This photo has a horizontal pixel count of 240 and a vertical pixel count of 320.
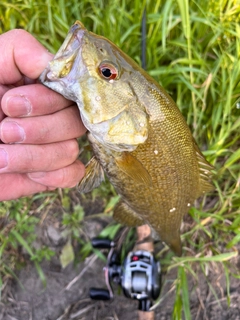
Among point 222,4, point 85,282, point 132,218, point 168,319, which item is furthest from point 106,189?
point 222,4

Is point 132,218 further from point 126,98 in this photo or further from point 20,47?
point 20,47

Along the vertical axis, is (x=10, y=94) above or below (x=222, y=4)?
below

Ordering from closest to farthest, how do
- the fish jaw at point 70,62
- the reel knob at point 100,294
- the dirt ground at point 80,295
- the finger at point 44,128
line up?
the fish jaw at point 70,62 → the finger at point 44,128 → the reel knob at point 100,294 → the dirt ground at point 80,295

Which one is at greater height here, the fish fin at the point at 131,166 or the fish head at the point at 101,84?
the fish head at the point at 101,84

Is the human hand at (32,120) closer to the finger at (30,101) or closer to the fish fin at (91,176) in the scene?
the finger at (30,101)

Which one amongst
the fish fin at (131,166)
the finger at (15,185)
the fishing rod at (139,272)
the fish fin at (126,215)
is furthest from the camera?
the fishing rod at (139,272)

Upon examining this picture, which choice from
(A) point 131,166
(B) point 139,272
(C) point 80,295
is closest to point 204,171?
(A) point 131,166

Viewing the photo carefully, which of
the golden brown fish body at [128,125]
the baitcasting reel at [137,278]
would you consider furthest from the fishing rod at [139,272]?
the golden brown fish body at [128,125]
